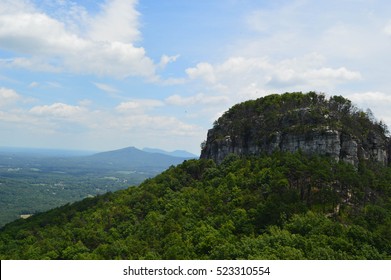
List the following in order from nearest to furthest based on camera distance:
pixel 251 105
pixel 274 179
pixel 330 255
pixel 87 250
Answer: pixel 330 255 < pixel 87 250 < pixel 274 179 < pixel 251 105

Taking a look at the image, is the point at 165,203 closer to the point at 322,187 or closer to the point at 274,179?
the point at 274,179

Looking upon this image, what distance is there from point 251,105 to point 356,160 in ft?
65.9

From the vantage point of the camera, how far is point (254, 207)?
3738 cm

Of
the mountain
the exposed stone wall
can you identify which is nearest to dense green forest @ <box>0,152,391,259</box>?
the mountain

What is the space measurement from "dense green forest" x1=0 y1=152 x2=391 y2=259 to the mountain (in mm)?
107

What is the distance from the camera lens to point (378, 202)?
3609 cm

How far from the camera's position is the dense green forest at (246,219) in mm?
26891

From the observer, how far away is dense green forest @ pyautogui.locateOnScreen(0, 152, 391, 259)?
26.9 m

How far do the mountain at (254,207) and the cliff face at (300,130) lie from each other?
180 millimetres

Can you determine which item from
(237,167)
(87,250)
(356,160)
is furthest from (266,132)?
(87,250)

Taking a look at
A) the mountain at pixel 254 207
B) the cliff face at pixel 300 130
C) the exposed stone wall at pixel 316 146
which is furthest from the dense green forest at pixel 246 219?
the cliff face at pixel 300 130

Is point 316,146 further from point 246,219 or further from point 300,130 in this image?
point 246,219

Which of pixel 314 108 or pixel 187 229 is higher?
pixel 314 108

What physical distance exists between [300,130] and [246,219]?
653 inches
